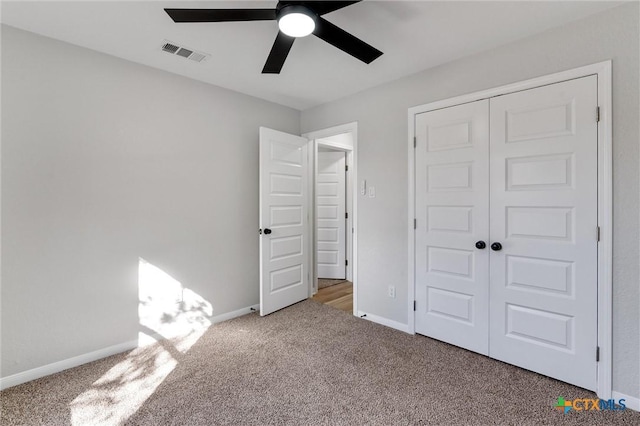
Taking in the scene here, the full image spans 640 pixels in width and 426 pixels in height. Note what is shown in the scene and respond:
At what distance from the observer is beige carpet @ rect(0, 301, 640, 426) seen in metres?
1.80

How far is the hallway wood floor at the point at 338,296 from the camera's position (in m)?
3.79

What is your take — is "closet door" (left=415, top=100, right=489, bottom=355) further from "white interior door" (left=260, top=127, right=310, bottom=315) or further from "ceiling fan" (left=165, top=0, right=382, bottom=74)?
"white interior door" (left=260, top=127, right=310, bottom=315)

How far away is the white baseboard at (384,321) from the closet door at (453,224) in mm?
147

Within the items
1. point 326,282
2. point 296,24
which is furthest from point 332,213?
point 296,24

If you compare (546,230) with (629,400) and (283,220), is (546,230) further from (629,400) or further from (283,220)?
(283,220)

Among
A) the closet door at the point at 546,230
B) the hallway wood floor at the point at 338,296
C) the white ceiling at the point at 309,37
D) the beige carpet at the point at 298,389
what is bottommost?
the beige carpet at the point at 298,389

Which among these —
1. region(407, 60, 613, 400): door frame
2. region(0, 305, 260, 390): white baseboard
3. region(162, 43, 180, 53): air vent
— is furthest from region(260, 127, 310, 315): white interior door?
region(407, 60, 613, 400): door frame

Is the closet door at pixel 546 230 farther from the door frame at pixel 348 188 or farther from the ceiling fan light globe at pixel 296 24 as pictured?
the ceiling fan light globe at pixel 296 24

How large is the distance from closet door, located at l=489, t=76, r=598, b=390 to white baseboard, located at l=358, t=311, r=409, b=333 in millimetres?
800

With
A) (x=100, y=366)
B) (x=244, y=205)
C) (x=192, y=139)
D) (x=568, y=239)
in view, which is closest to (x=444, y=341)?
(x=568, y=239)

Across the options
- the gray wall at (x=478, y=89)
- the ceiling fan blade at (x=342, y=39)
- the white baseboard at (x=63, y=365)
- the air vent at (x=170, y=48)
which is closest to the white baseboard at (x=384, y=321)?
the gray wall at (x=478, y=89)

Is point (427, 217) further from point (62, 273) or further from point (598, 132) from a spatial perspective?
point (62, 273)

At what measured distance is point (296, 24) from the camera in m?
1.67

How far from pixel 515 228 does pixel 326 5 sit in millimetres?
2035
